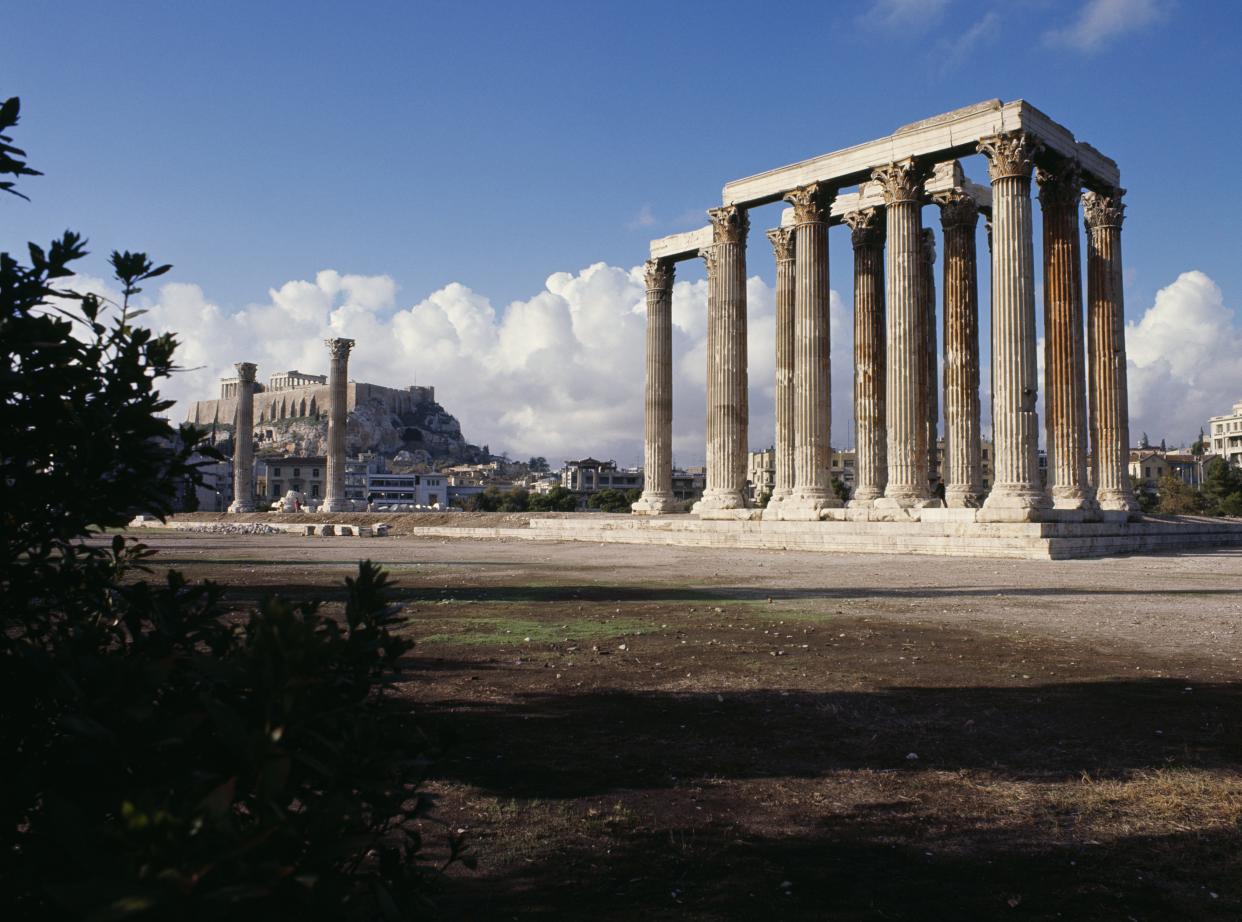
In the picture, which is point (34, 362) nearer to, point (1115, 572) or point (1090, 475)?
point (1115, 572)

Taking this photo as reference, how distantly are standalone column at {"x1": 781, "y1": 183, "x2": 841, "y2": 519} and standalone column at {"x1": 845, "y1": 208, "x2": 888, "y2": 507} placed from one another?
49.4 inches

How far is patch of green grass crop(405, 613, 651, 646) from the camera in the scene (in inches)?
385

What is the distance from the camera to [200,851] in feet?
4.69

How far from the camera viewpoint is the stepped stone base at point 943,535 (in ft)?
84.5

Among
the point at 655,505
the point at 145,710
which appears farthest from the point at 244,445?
the point at 145,710

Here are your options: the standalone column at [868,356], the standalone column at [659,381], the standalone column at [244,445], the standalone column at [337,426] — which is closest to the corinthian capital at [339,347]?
the standalone column at [337,426]

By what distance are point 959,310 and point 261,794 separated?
32.9 meters

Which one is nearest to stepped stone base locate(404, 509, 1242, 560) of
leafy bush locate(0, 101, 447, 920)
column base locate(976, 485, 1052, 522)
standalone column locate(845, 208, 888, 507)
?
column base locate(976, 485, 1052, 522)

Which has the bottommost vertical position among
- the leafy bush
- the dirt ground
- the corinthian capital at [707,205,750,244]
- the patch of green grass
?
the dirt ground

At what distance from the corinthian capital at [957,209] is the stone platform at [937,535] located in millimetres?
11919

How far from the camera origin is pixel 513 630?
34.7ft

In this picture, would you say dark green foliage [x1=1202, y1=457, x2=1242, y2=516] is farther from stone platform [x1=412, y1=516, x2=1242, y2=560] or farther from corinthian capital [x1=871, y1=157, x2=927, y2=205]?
corinthian capital [x1=871, y1=157, x2=927, y2=205]

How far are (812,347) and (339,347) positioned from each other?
163ft

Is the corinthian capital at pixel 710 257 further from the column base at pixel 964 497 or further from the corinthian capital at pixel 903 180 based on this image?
the column base at pixel 964 497
